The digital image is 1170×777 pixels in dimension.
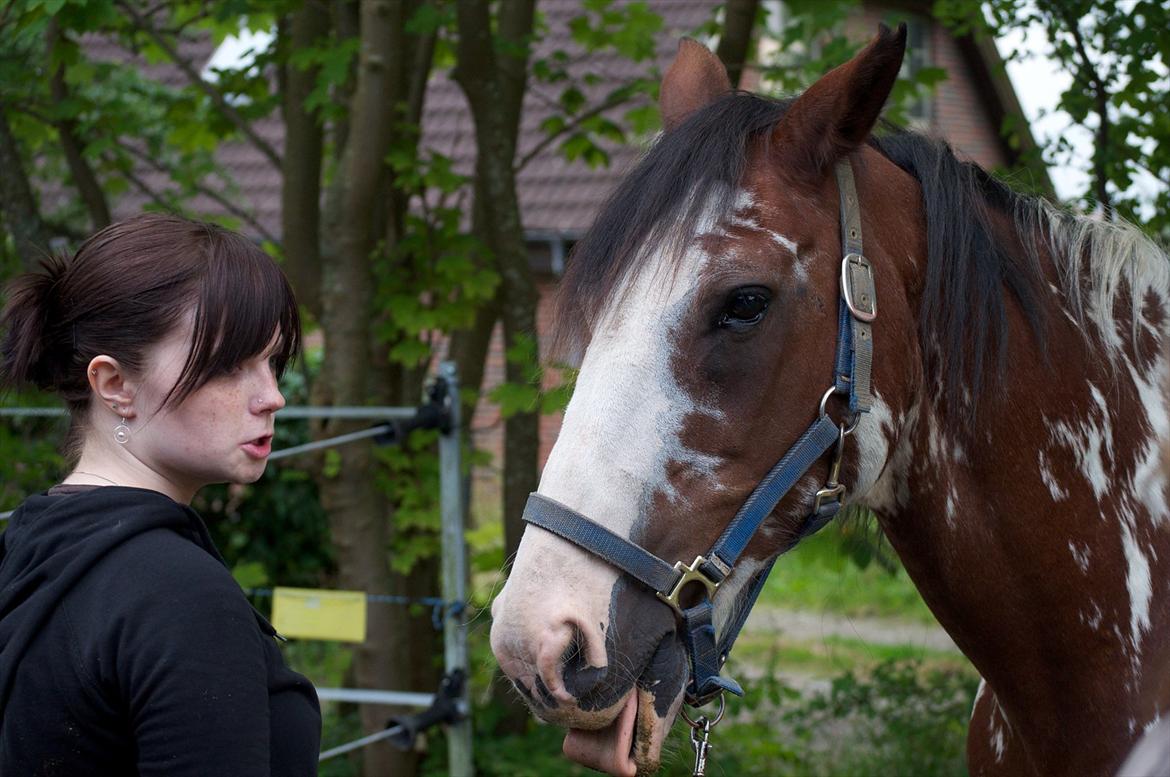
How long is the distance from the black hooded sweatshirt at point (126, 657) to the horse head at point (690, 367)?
466mm

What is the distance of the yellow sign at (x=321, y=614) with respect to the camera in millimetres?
3992

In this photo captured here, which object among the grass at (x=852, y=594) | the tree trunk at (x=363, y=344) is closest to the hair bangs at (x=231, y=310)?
the tree trunk at (x=363, y=344)

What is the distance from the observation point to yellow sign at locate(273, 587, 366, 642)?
3.99 m

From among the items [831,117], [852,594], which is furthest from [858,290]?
[852,594]

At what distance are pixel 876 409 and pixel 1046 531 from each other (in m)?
0.41

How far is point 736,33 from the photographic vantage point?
4.58 metres

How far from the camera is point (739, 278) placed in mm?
1852

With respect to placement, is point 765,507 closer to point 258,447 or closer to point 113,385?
point 258,447

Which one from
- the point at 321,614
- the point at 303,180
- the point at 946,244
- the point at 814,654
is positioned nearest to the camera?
the point at 946,244

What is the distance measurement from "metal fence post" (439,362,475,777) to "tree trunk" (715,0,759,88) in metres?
1.78

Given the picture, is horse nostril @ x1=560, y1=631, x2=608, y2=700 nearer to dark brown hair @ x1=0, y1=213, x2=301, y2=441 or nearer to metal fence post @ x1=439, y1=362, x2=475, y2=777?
dark brown hair @ x1=0, y1=213, x2=301, y2=441

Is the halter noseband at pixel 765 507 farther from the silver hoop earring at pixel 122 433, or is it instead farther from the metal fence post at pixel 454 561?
the metal fence post at pixel 454 561

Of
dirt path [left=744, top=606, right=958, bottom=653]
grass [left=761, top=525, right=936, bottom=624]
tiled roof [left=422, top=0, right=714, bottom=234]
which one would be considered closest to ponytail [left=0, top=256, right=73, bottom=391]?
dirt path [left=744, top=606, right=958, bottom=653]

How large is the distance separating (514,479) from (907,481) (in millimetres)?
2977
